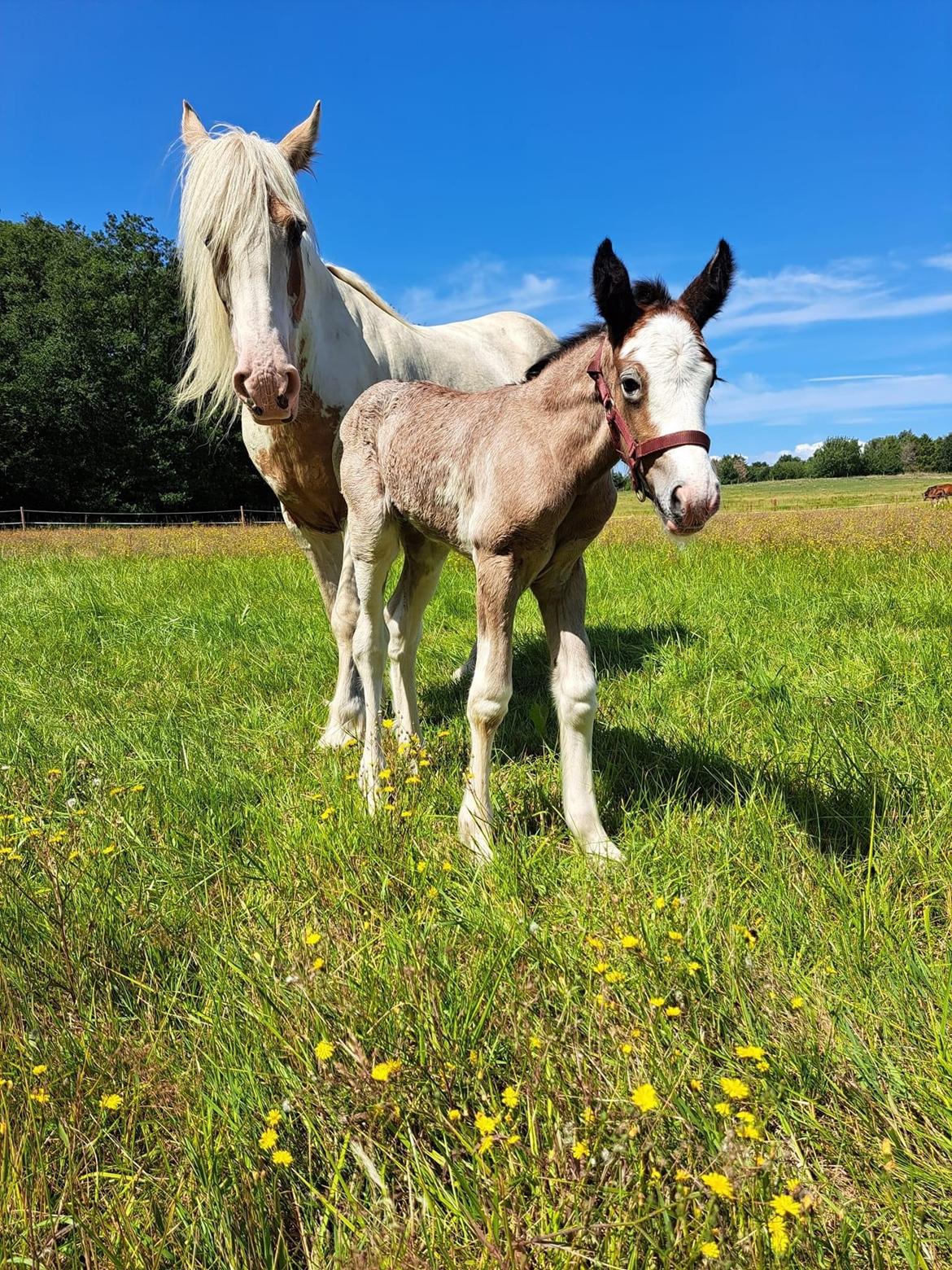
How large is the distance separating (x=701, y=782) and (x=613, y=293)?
205cm

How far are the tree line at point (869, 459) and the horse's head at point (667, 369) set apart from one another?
354 ft

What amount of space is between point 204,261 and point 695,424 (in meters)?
2.62

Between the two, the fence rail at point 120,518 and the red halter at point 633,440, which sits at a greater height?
the fence rail at point 120,518

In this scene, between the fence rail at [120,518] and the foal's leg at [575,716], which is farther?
the fence rail at [120,518]

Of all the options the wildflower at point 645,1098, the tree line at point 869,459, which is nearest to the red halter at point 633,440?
the wildflower at point 645,1098

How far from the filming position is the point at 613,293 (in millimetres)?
2289

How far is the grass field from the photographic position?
1.28 metres

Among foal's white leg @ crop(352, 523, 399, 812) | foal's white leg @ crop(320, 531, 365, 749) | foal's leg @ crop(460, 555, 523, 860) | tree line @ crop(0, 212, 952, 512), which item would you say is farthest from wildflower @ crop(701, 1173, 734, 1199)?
tree line @ crop(0, 212, 952, 512)

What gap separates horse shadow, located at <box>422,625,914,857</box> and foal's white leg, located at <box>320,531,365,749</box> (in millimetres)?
525

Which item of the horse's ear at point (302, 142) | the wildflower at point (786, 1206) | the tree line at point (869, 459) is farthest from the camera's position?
the tree line at point (869, 459)

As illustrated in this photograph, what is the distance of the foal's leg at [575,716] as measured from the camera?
2787 millimetres

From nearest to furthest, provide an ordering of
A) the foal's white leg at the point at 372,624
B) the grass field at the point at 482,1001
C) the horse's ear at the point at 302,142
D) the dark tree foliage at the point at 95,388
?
the grass field at the point at 482,1001, the foal's white leg at the point at 372,624, the horse's ear at the point at 302,142, the dark tree foliage at the point at 95,388

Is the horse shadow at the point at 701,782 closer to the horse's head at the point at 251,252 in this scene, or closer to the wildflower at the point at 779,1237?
the wildflower at the point at 779,1237

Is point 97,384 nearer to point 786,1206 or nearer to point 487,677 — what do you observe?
point 487,677
